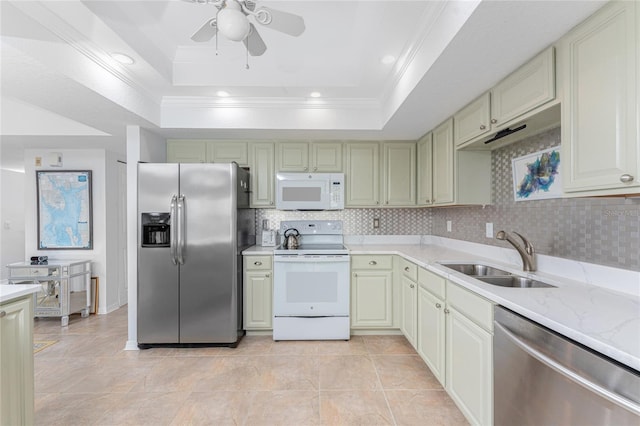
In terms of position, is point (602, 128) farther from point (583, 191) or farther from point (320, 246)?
point (320, 246)

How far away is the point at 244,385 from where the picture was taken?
218cm

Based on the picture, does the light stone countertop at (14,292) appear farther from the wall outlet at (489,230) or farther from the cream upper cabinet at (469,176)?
the wall outlet at (489,230)

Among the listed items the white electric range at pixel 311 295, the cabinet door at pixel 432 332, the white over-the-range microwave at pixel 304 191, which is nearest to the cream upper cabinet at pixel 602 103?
the cabinet door at pixel 432 332

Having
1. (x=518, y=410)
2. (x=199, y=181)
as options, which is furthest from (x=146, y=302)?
(x=518, y=410)

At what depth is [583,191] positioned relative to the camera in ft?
4.15

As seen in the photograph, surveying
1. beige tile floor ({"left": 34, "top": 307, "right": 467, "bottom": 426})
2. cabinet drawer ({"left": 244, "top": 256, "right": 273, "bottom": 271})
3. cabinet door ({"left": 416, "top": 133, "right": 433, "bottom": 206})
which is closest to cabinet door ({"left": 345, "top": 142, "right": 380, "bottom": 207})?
cabinet door ({"left": 416, "top": 133, "right": 433, "bottom": 206})

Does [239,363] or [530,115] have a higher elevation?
[530,115]

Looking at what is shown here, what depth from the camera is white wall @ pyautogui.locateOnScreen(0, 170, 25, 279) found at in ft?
17.5

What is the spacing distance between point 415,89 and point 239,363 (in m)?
2.61

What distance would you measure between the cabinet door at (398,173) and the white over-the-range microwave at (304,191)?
58 centimetres

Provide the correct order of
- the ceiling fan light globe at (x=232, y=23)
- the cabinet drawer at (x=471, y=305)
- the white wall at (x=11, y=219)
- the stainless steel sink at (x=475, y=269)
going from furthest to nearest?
1. the white wall at (x=11, y=219)
2. the stainless steel sink at (x=475, y=269)
3. the cabinet drawer at (x=471, y=305)
4. the ceiling fan light globe at (x=232, y=23)

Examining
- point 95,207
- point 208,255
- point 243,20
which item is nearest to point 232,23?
point 243,20

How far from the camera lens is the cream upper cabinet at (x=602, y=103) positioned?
41.9 inches

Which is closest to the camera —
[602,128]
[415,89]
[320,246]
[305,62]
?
[602,128]
